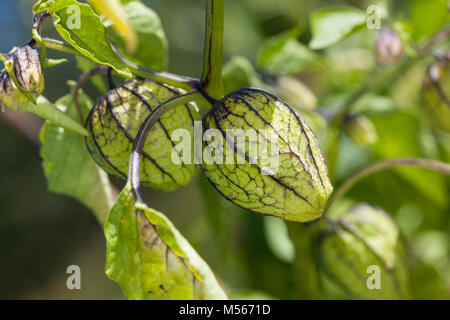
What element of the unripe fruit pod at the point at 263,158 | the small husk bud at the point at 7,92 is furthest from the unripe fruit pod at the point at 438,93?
the small husk bud at the point at 7,92

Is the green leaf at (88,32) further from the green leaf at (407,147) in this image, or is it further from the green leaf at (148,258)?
the green leaf at (407,147)

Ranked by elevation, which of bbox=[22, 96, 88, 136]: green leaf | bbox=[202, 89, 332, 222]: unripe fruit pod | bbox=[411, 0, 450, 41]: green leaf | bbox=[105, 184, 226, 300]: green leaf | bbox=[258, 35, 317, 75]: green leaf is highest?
bbox=[258, 35, 317, 75]: green leaf

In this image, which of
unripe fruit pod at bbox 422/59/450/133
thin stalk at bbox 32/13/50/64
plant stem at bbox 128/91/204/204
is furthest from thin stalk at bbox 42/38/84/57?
unripe fruit pod at bbox 422/59/450/133

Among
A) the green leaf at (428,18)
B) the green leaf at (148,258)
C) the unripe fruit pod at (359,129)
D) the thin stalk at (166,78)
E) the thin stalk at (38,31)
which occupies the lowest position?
the green leaf at (148,258)

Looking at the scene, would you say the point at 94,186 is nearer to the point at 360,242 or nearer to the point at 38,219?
the point at 360,242

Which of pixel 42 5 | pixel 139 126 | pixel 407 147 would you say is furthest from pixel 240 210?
pixel 42 5

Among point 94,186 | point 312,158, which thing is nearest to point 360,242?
point 312,158

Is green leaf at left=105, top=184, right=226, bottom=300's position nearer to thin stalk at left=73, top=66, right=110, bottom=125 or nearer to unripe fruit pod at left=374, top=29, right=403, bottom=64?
thin stalk at left=73, top=66, right=110, bottom=125
